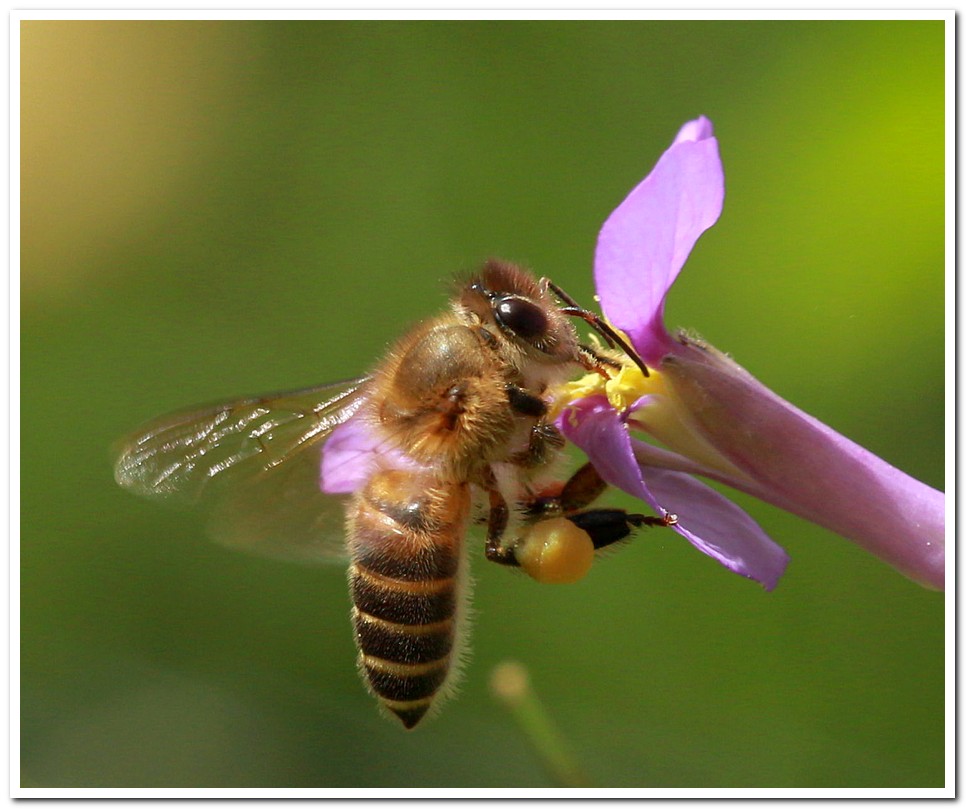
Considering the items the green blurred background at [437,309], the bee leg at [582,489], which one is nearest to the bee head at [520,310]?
the bee leg at [582,489]

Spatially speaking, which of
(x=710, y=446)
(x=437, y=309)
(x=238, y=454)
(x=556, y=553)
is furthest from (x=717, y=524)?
(x=437, y=309)

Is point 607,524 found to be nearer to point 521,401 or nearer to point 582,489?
point 582,489

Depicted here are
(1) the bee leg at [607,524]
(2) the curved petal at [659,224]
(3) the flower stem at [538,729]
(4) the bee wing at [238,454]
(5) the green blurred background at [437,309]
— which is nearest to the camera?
(2) the curved petal at [659,224]

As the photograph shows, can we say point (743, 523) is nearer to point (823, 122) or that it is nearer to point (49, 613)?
point (823, 122)

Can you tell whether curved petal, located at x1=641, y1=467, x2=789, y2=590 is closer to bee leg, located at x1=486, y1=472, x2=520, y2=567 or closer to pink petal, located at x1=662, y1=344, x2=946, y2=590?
pink petal, located at x1=662, y1=344, x2=946, y2=590

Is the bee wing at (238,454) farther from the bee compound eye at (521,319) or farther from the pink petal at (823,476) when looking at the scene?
the pink petal at (823,476)

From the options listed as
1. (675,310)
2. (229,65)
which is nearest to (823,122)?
(675,310)
